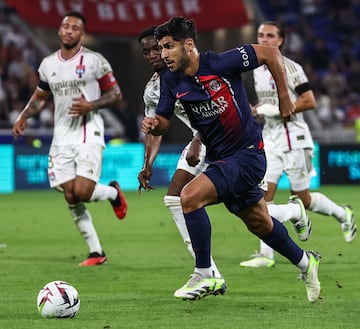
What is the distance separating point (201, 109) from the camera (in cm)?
747

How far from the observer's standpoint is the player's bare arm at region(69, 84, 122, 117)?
10672mm

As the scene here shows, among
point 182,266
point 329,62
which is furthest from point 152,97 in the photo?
point 329,62

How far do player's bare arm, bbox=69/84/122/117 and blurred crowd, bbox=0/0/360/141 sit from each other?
11.8m

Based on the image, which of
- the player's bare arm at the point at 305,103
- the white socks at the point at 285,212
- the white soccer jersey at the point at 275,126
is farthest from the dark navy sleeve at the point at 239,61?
the white soccer jersey at the point at 275,126

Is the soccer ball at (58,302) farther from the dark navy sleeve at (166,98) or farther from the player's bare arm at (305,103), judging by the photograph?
the player's bare arm at (305,103)

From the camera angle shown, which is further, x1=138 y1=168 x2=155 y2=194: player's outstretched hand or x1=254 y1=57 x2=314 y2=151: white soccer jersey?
x1=254 y1=57 x2=314 y2=151: white soccer jersey

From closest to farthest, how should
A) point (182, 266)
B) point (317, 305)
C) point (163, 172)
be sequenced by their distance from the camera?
point (317, 305)
point (182, 266)
point (163, 172)

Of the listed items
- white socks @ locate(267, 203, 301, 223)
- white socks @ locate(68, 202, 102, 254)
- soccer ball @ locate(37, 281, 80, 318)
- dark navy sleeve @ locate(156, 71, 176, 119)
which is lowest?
white socks @ locate(68, 202, 102, 254)

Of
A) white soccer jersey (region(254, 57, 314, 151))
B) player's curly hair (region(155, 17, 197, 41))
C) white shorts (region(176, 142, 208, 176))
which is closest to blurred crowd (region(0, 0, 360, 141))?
white soccer jersey (region(254, 57, 314, 151))

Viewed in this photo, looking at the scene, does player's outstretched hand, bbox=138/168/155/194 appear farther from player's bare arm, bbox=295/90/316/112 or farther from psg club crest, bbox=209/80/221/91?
player's bare arm, bbox=295/90/316/112

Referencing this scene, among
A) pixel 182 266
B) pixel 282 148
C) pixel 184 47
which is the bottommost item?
pixel 182 266

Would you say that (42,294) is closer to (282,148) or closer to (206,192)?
(206,192)

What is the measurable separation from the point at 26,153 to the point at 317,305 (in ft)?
46.7

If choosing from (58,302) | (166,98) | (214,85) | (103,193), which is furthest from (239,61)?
(103,193)
